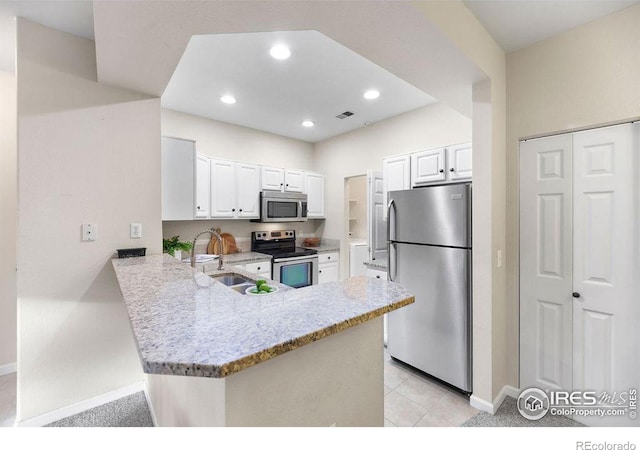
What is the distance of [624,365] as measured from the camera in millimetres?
1766

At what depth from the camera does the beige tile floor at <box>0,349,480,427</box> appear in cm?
195

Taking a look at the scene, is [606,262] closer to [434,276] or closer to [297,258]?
[434,276]

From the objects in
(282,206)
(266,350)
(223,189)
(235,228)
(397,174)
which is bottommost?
(266,350)

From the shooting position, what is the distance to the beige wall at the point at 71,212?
5.90ft

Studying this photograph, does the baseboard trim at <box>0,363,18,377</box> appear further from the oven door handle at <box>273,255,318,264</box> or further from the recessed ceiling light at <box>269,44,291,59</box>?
the recessed ceiling light at <box>269,44,291,59</box>

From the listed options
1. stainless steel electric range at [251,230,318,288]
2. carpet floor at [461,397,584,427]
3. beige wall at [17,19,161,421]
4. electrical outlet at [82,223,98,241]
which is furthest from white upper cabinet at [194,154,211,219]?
carpet floor at [461,397,584,427]

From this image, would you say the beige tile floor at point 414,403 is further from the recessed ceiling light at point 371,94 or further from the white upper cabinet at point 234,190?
the recessed ceiling light at point 371,94

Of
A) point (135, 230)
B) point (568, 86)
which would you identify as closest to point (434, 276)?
point (568, 86)

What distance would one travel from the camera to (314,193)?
4668 mm

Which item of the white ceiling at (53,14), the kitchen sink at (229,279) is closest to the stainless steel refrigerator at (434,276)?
the kitchen sink at (229,279)

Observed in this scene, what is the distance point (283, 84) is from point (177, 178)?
1371mm

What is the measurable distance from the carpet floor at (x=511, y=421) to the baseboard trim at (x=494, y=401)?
0.11ft

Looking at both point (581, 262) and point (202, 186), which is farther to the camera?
point (202, 186)

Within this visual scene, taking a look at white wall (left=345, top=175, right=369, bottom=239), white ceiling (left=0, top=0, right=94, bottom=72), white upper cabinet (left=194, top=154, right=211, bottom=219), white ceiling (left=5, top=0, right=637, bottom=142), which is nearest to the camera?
white ceiling (left=5, top=0, right=637, bottom=142)
